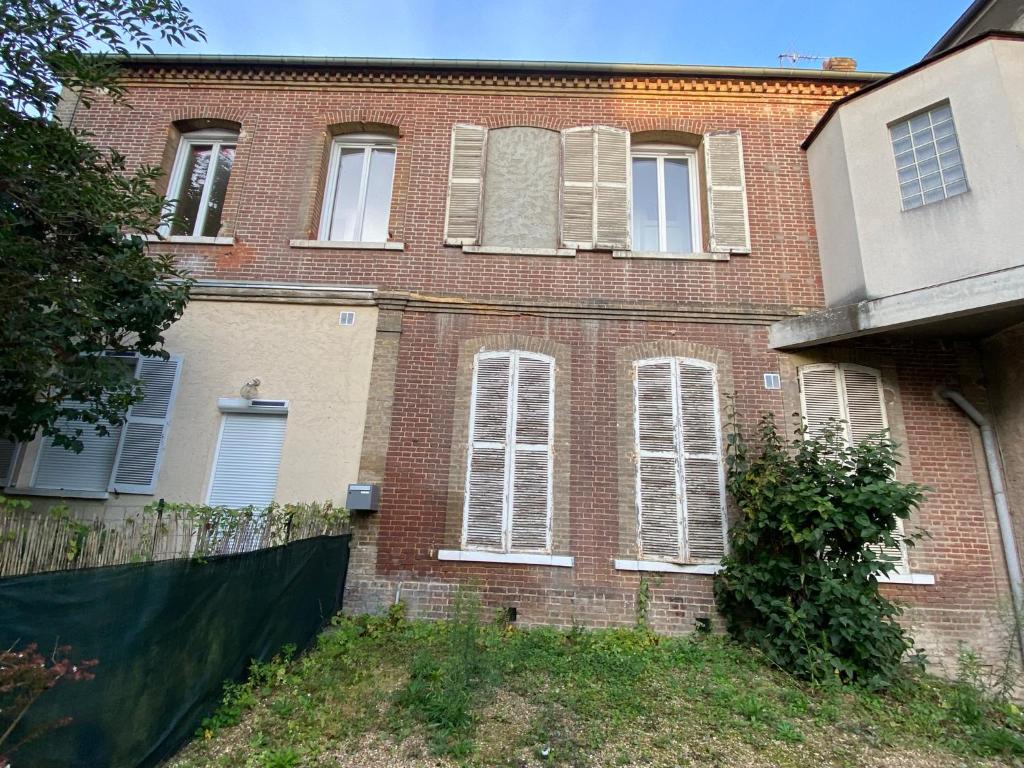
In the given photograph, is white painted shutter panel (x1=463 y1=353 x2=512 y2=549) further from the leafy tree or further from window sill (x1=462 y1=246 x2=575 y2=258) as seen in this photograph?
the leafy tree

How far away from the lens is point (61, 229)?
489 cm

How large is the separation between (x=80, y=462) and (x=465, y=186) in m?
6.14

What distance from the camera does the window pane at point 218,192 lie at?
7844mm

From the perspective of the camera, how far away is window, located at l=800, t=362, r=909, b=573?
6.60 meters

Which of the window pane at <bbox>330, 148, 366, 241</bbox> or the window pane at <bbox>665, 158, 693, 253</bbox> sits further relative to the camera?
the window pane at <bbox>330, 148, 366, 241</bbox>

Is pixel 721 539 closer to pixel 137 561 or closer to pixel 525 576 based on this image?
pixel 525 576

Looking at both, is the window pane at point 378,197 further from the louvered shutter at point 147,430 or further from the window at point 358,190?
the louvered shutter at point 147,430

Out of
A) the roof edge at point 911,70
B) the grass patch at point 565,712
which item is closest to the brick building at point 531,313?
the roof edge at point 911,70

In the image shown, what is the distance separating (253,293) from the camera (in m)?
7.15

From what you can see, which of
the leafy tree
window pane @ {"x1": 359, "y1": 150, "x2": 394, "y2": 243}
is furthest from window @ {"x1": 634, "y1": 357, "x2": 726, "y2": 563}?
the leafy tree

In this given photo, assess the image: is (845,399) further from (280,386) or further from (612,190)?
(280,386)

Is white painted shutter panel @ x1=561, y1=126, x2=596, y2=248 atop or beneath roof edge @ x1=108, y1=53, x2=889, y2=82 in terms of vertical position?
beneath

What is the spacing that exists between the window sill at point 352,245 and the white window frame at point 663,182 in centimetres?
331

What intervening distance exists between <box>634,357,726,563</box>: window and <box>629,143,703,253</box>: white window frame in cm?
190
